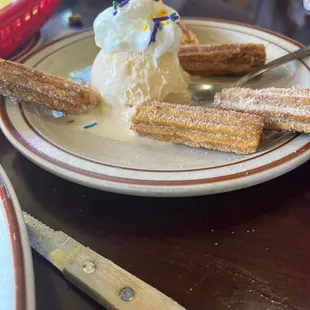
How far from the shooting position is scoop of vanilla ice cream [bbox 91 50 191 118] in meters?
0.87

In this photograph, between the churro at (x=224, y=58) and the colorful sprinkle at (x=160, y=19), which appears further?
the churro at (x=224, y=58)

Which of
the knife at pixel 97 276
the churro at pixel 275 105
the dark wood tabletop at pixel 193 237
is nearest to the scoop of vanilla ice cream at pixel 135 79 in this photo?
the churro at pixel 275 105

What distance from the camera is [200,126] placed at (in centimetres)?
72

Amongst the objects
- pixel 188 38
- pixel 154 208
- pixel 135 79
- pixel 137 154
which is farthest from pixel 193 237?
pixel 188 38

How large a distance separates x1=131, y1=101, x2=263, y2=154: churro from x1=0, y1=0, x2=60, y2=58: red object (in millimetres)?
468

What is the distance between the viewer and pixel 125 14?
857 mm

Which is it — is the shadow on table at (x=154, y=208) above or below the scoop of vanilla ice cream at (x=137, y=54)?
below

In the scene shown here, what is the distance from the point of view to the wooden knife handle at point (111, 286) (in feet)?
1.49

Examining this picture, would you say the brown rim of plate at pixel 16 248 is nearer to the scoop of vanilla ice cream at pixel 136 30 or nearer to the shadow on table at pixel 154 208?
the shadow on table at pixel 154 208

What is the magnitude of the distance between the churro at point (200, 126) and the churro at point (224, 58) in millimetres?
245

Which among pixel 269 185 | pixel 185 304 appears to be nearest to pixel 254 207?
pixel 269 185

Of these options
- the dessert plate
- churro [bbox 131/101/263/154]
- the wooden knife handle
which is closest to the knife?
the wooden knife handle

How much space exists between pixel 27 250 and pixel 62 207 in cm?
23

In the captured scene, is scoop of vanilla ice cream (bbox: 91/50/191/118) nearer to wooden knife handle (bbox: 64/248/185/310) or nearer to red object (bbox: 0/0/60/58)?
red object (bbox: 0/0/60/58)
